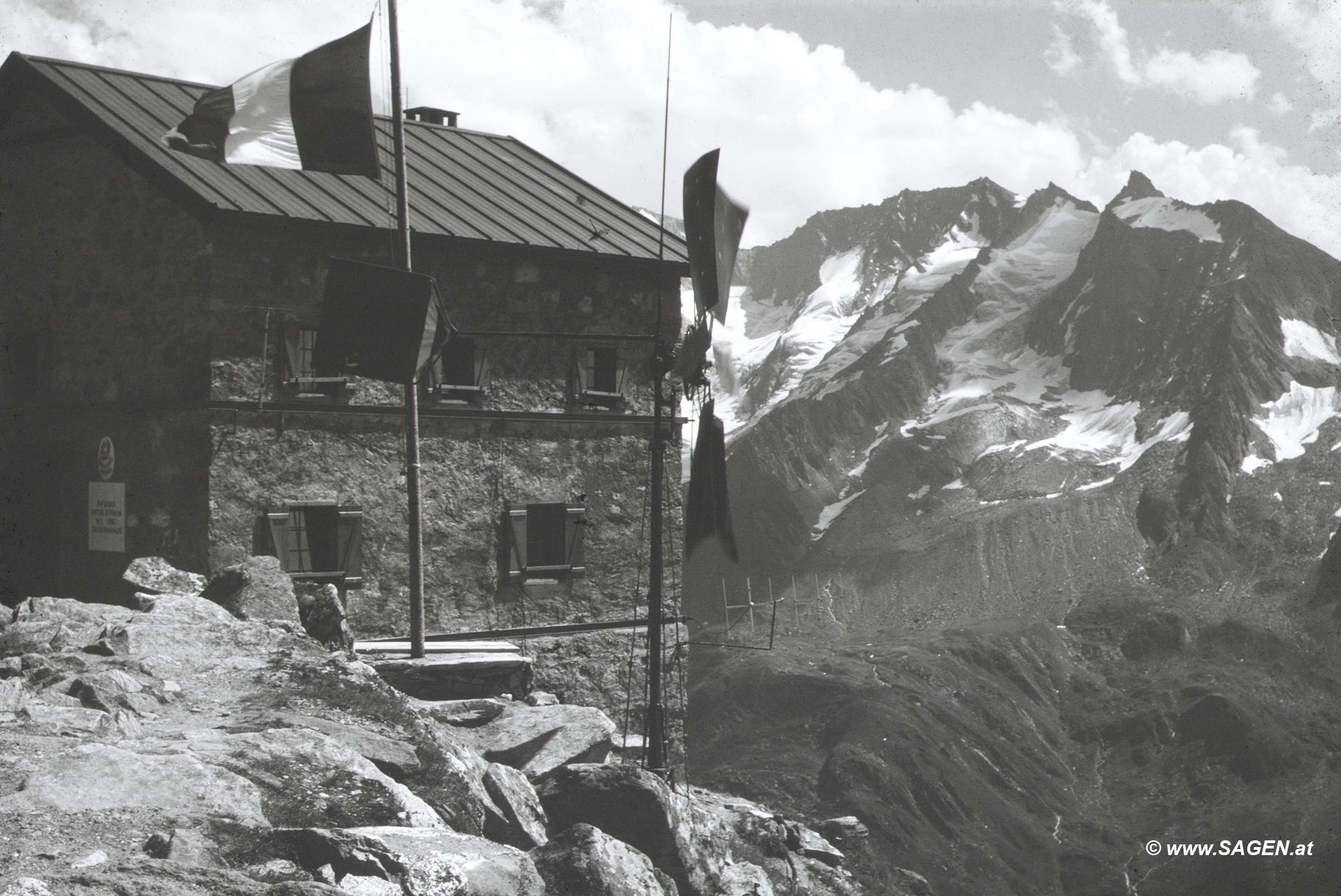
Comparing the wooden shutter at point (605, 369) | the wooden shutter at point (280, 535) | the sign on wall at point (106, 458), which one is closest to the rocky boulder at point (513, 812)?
the wooden shutter at point (280, 535)

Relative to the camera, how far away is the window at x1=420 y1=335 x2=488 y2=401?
24781 millimetres

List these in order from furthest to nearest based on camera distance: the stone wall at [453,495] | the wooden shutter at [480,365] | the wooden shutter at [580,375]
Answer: the wooden shutter at [580,375] → the wooden shutter at [480,365] → the stone wall at [453,495]

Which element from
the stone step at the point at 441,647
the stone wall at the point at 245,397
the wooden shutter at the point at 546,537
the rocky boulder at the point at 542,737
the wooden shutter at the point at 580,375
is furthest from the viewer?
the wooden shutter at the point at 580,375

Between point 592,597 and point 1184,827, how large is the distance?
158366 millimetres

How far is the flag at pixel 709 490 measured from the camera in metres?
17.2

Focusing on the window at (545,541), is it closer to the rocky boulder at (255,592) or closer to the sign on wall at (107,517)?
the sign on wall at (107,517)

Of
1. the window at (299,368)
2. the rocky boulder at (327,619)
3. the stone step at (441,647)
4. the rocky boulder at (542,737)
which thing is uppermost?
the window at (299,368)

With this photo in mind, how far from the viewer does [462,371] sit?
82.1 feet

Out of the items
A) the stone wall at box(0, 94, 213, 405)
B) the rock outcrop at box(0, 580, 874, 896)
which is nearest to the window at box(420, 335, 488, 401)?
the stone wall at box(0, 94, 213, 405)

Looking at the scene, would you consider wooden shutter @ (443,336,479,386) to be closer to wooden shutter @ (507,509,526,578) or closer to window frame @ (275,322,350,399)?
window frame @ (275,322,350,399)

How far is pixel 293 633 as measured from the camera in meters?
16.5

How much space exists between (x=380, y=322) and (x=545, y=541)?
26.9 ft

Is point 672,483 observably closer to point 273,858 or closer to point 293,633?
point 293,633

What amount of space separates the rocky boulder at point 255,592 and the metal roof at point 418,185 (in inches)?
238
